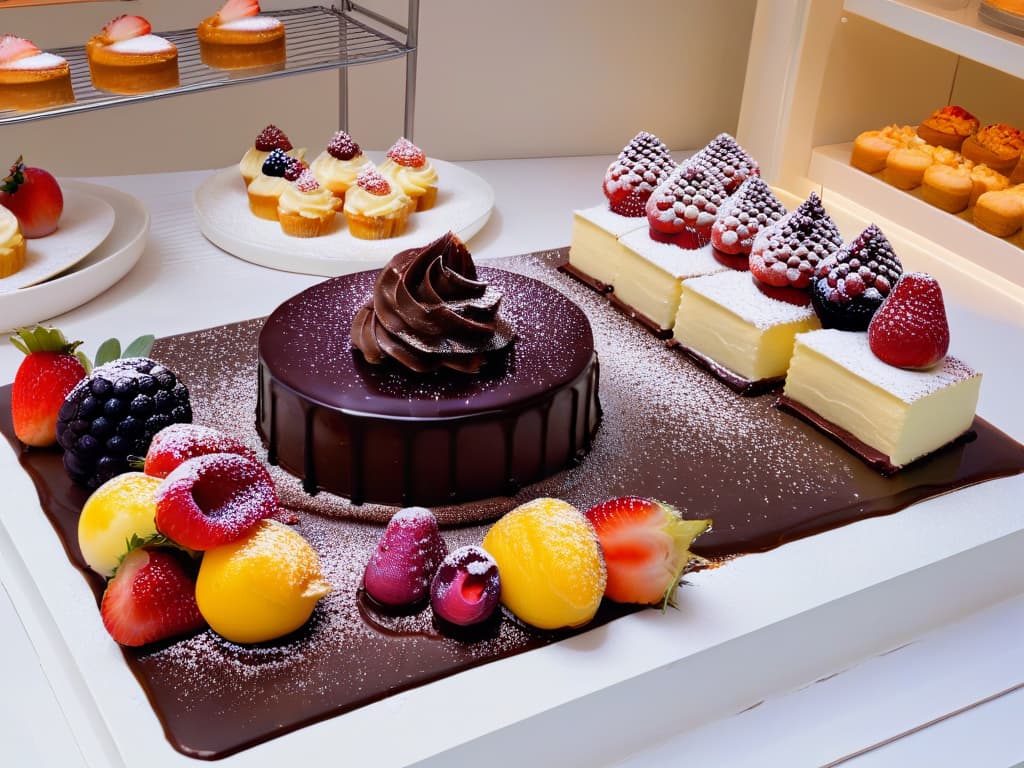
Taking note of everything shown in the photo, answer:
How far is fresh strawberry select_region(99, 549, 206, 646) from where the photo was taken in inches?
47.4

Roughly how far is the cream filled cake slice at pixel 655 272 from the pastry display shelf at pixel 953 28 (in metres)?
0.69

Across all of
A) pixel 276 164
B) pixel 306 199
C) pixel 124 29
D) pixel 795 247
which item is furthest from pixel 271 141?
pixel 795 247

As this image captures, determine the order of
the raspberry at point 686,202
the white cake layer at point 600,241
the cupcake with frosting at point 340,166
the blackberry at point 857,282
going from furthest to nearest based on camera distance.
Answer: the cupcake with frosting at point 340,166, the white cake layer at point 600,241, the raspberry at point 686,202, the blackberry at point 857,282

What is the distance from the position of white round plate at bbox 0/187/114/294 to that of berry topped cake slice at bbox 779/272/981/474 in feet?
4.12

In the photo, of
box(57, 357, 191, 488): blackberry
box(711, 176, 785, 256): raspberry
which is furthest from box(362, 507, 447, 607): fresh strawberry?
box(711, 176, 785, 256): raspberry

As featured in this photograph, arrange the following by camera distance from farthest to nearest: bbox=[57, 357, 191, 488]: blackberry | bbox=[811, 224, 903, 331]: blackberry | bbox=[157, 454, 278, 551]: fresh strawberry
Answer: bbox=[811, 224, 903, 331]: blackberry < bbox=[57, 357, 191, 488]: blackberry < bbox=[157, 454, 278, 551]: fresh strawberry

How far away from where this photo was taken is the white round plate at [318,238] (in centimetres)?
214

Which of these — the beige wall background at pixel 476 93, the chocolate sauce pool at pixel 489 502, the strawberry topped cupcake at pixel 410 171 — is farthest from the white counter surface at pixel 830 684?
the beige wall background at pixel 476 93

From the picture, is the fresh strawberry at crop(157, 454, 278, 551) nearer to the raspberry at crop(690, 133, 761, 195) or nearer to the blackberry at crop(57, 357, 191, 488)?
the blackberry at crop(57, 357, 191, 488)

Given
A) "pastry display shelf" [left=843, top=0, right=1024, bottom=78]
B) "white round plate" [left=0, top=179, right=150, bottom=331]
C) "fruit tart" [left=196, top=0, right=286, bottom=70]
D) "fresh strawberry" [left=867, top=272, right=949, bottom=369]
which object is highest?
"pastry display shelf" [left=843, top=0, right=1024, bottom=78]

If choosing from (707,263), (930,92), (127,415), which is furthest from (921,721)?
(930,92)

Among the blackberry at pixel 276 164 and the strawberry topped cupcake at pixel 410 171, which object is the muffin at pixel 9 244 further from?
the strawberry topped cupcake at pixel 410 171

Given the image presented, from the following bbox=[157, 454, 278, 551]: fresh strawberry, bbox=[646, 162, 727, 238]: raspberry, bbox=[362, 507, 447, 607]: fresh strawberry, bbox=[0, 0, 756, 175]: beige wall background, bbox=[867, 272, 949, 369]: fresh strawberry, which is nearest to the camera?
bbox=[157, 454, 278, 551]: fresh strawberry

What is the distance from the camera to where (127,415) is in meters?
1.44
